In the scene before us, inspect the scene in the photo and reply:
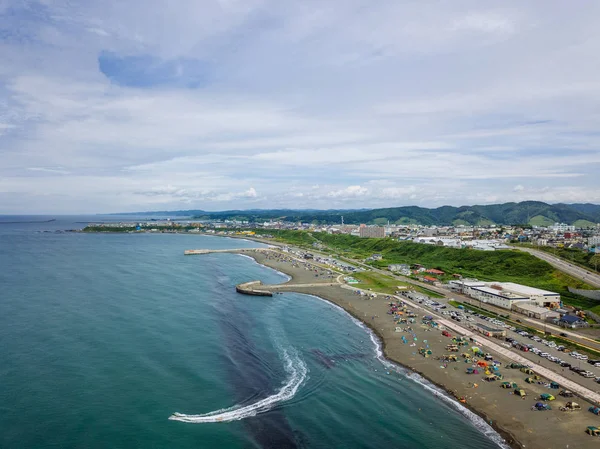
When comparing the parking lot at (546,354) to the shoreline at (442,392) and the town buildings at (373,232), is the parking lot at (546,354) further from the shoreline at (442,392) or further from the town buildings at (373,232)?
the town buildings at (373,232)

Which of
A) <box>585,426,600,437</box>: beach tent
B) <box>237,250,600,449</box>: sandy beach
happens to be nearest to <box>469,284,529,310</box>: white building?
<box>237,250,600,449</box>: sandy beach

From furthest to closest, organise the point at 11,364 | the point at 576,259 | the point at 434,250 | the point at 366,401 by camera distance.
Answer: the point at 434,250 → the point at 576,259 → the point at 11,364 → the point at 366,401

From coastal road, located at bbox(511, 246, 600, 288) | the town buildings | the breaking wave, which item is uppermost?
the town buildings

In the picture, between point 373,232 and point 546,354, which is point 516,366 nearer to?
point 546,354

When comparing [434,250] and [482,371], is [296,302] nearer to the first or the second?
[482,371]

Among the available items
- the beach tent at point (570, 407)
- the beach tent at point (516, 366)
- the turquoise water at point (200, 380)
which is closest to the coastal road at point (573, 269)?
the beach tent at point (516, 366)

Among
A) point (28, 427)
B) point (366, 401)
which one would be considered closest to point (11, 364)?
point (28, 427)

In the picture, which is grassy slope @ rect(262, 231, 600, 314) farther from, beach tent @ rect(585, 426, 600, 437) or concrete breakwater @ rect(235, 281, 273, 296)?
concrete breakwater @ rect(235, 281, 273, 296)

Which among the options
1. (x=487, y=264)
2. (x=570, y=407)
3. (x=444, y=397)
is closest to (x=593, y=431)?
(x=570, y=407)
